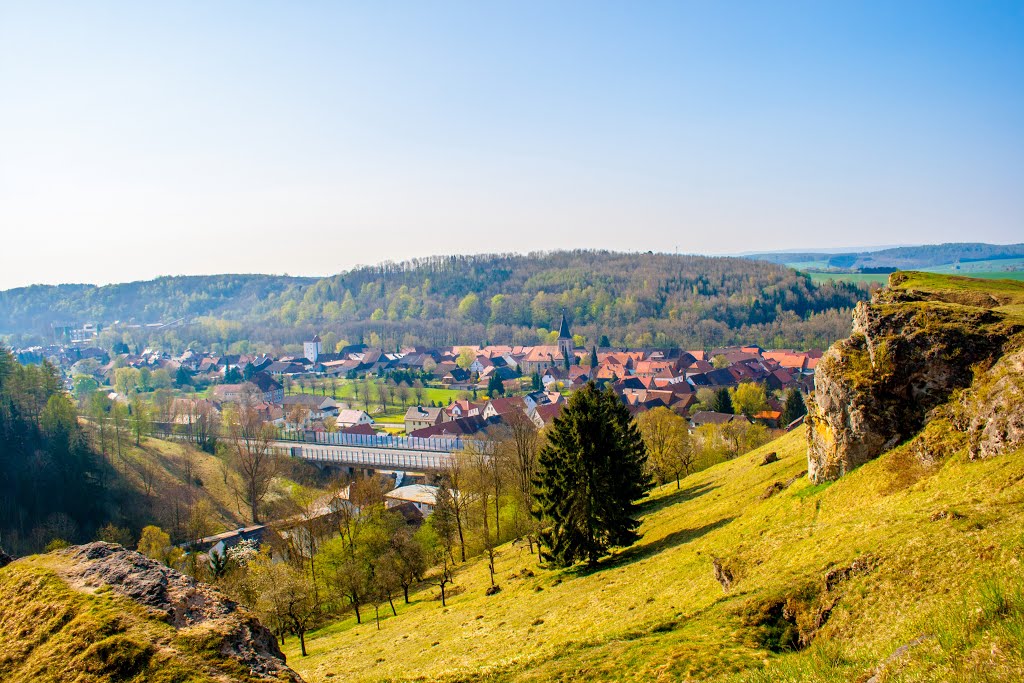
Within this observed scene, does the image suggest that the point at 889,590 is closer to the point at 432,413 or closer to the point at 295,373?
the point at 432,413

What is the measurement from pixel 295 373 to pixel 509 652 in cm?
13933

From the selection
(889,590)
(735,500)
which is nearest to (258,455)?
(735,500)

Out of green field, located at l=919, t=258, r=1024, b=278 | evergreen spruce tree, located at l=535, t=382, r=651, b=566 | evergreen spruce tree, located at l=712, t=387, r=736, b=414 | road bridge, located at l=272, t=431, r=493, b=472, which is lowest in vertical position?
road bridge, located at l=272, t=431, r=493, b=472

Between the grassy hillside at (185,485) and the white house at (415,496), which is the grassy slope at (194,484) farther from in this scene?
the white house at (415,496)

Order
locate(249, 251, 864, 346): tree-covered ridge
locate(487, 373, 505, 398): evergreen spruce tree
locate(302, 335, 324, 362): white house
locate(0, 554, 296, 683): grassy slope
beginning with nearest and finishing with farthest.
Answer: locate(0, 554, 296, 683): grassy slope → locate(487, 373, 505, 398): evergreen spruce tree → locate(249, 251, 864, 346): tree-covered ridge → locate(302, 335, 324, 362): white house

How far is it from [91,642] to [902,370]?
68.5 feet

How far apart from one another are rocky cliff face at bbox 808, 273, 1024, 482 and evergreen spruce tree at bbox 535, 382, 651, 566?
7438 mm

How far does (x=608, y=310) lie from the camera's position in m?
178

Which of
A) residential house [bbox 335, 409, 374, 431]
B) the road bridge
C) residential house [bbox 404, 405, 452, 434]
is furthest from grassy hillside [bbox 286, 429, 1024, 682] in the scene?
residential house [bbox 335, 409, 374, 431]

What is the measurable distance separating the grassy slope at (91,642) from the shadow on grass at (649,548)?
59.8 feet

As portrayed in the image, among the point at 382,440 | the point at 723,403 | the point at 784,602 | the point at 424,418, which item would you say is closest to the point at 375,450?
the point at 382,440

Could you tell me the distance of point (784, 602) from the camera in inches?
507

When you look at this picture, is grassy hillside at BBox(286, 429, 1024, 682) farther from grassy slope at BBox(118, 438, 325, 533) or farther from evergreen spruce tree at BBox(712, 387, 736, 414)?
evergreen spruce tree at BBox(712, 387, 736, 414)

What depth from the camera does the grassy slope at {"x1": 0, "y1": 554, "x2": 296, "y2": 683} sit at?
328 inches
